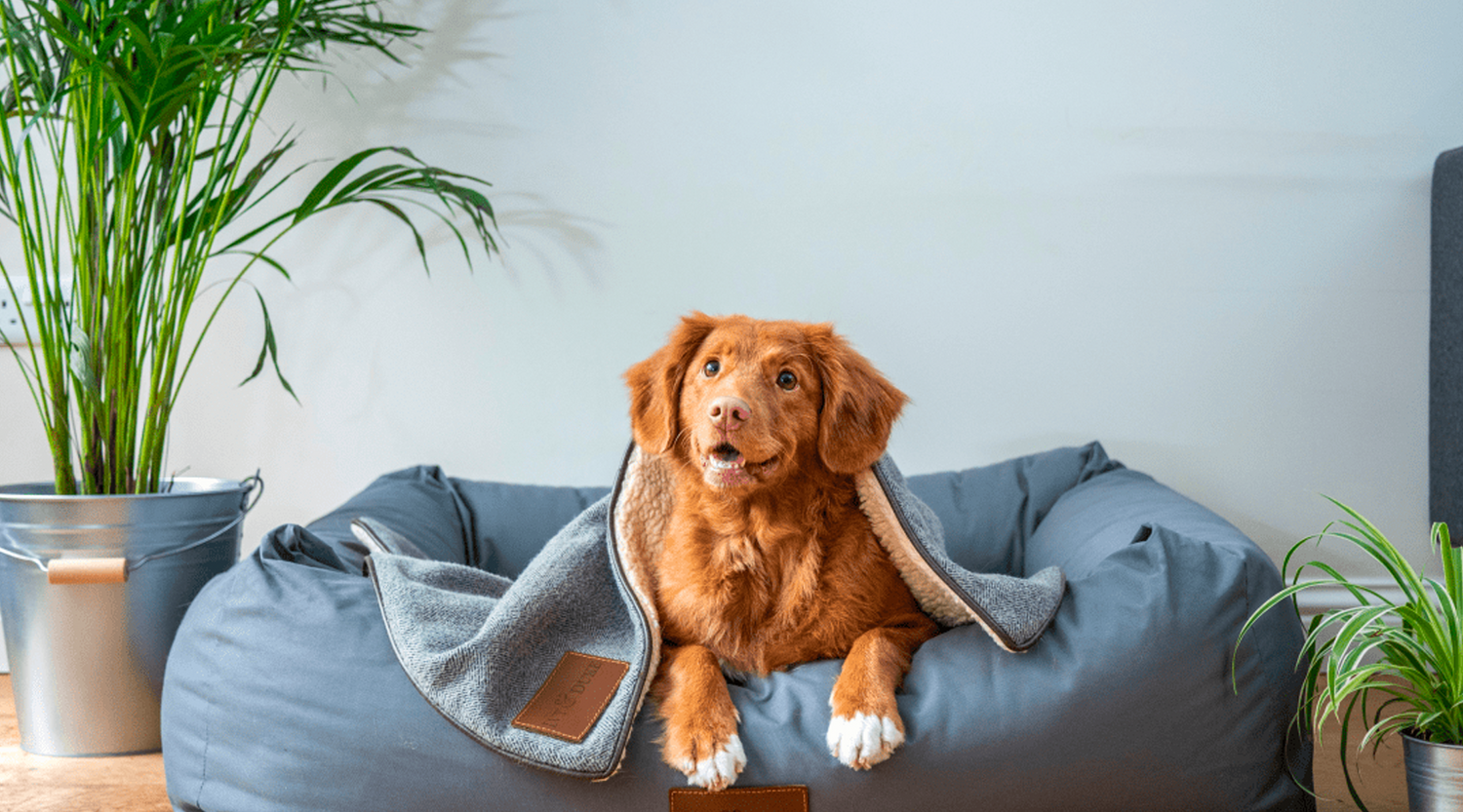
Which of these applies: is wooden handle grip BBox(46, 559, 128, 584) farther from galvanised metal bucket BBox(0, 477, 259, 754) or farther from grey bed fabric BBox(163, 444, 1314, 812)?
grey bed fabric BBox(163, 444, 1314, 812)

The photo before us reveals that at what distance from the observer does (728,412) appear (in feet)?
4.13

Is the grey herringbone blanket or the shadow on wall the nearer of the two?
the grey herringbone blanket

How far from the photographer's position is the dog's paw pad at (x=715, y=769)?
1177mm

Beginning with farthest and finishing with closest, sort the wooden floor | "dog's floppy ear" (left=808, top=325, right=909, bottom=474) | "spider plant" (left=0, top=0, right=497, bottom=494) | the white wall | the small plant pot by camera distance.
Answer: the white wall < "spider plant" (left=0, top=0, right=497, bottom=494) < the wooden floor < "dog's floppy ear" (left=808, top=325, right=909, bottom=474) < the small plant pot

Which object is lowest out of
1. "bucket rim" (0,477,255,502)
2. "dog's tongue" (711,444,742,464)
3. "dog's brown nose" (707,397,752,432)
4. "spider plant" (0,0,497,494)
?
"bucket rim" (0,477,255,502)

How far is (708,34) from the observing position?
2.44 m

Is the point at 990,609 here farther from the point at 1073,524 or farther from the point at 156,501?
the point at 156,501

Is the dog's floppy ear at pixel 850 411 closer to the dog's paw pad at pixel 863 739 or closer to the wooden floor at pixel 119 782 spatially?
the dog's paw pad at pixel 863 739

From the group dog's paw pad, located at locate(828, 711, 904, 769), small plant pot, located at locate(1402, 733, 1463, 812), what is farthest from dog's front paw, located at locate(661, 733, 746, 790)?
small plant pot, located at locate(1402, 733, 1463, 812)

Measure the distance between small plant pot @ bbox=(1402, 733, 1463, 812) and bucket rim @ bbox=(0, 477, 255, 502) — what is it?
74.6 inches

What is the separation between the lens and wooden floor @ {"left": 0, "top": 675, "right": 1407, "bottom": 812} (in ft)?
4.87

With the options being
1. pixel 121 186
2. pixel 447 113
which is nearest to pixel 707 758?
pixel 121 186

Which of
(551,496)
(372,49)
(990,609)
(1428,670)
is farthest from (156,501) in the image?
(1428,670)

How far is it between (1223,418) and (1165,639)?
132 centimetres
